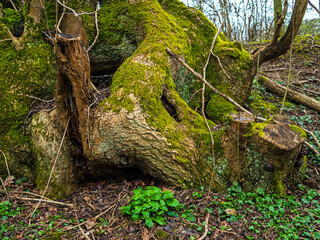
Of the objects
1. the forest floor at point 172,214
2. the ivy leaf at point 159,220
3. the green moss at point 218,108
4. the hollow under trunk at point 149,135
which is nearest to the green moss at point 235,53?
the green moss at point 218,108

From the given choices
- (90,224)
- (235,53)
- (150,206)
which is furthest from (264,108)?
(90,224)

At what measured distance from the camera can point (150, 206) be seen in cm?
245

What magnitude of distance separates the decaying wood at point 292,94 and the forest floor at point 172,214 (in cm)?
215

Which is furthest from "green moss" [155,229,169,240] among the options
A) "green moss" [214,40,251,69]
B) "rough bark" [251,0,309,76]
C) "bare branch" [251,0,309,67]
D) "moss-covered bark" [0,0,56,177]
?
"green moss" [214,40,251,69]

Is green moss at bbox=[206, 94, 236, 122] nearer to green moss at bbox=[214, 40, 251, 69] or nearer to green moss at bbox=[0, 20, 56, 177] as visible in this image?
green moss at bbox=[214, 40, 251, 69]

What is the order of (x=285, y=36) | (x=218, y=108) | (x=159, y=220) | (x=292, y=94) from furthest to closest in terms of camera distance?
(x=292, y=94), (x=218, y=108), (x=285, y=36), (x=159, y=220)

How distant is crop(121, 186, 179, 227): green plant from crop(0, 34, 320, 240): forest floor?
0.09 m

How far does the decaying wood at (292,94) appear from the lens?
5.14 metres

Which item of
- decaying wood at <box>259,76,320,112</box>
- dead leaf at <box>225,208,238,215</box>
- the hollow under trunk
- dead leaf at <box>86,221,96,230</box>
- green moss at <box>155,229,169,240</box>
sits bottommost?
dead leaf at <box>86,221,96,230</box>

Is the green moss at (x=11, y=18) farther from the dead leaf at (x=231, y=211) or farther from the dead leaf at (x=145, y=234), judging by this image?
the dead leaf at (x=231, y=211)

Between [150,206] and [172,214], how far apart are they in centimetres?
30

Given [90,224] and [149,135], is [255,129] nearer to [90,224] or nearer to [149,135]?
[149,135]

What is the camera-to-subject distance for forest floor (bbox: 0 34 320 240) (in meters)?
2.37

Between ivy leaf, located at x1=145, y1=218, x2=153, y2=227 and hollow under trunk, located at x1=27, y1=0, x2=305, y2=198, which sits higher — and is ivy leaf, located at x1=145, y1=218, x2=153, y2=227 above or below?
below
